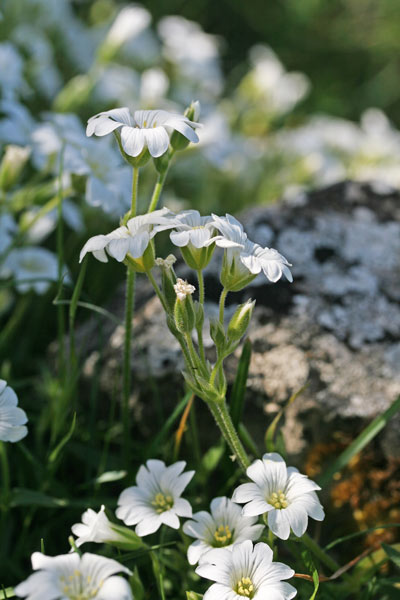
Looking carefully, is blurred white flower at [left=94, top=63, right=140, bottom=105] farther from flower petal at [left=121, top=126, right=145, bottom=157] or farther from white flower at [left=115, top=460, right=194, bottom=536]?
white flower at [left=115, top=460, right=194, bottom=536]

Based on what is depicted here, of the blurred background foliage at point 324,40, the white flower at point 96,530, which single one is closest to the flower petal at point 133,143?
the white flower at point 96,530

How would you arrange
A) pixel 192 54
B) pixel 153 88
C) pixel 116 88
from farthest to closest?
pixel 192 54
pixel 116 88
pixel 153 88

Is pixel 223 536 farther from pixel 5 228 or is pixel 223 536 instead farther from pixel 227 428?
pixel 5 228

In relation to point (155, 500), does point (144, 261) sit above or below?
above

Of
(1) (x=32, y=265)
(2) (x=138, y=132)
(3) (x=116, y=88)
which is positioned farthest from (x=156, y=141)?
(3) (x=116, y=88)

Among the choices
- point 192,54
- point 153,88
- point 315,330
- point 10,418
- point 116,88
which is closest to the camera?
point 10,418

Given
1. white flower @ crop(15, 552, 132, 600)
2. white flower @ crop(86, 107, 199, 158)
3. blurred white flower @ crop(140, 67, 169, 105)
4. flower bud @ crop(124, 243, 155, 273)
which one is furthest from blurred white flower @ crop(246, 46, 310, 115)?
white flower @ crop(15, 552, 132, 600)

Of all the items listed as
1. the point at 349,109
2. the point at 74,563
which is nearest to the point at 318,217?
the point at 74,563
